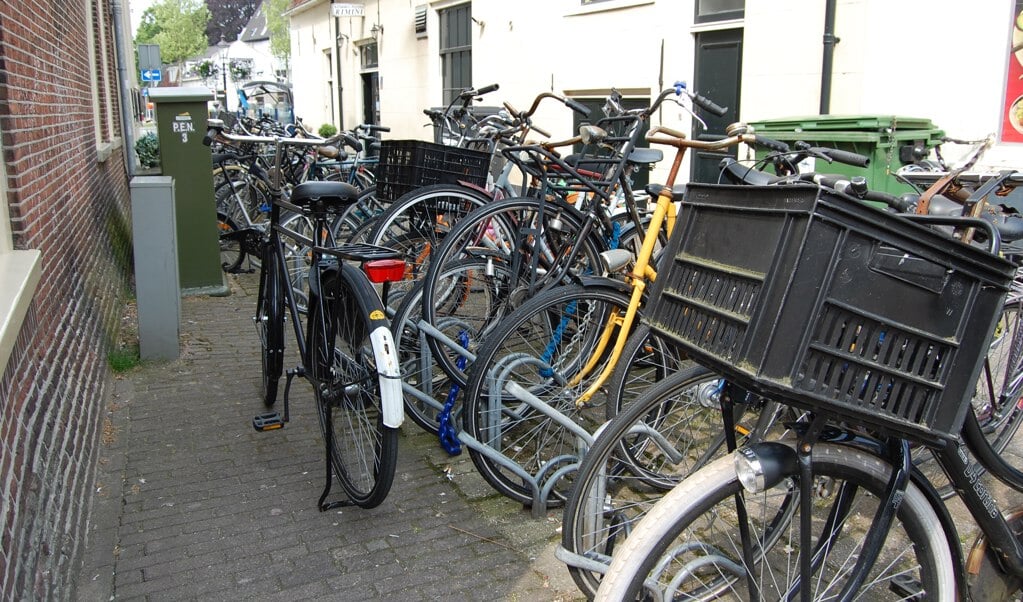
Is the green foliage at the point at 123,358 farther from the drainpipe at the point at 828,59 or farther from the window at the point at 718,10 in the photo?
the window at the point at 718,10

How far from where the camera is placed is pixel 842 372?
1.64m

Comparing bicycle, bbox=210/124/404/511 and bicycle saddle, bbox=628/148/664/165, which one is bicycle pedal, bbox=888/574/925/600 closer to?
bicycle, bbox=210/124/404/511

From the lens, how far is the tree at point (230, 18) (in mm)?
87438

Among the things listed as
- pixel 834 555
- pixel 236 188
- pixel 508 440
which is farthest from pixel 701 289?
pixel 236 188

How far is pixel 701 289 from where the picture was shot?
1842mm

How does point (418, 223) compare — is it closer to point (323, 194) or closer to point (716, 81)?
point (323, 194)

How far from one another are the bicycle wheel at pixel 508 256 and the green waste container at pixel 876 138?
2298 millimetres

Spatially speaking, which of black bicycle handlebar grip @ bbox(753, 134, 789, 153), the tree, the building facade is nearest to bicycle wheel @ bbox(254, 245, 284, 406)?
black bicycle handlebar grip @ bbox(753, 134, 789, 153)

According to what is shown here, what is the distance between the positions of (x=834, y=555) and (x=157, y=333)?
393 cm

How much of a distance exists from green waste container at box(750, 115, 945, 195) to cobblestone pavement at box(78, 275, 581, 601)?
137 inches

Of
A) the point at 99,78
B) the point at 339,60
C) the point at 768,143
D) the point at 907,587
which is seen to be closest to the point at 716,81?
the point at 768,143

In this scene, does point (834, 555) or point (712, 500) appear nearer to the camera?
point (712, 500)

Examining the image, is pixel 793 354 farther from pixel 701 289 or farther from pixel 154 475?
pixel 154 475

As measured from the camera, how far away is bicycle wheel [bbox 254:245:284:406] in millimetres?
3848
